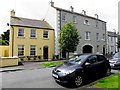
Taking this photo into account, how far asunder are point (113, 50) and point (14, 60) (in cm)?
3698

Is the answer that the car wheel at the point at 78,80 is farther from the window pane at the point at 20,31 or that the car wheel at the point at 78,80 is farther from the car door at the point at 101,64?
the window pane at the point at 20,31

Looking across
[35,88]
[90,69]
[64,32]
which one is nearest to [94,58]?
[90,69]

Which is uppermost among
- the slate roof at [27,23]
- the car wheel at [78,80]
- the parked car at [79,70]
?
the slate roof at [27,23]

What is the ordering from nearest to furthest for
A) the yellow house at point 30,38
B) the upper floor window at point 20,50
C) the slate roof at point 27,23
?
1. the yellow house at point 30,38
2. the upper floor window at point 20,50
3. the slate roof at point 27,23

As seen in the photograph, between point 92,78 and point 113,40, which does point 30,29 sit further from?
point 113,40

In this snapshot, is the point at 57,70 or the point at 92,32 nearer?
the point at 57,70

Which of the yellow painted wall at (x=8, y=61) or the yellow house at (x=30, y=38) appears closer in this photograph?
the yellow painted wall at (x=8, y=61)

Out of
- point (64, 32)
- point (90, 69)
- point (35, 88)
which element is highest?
point (64, 32)

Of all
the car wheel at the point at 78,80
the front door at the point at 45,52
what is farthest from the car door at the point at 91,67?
the front door at the point at 45,52

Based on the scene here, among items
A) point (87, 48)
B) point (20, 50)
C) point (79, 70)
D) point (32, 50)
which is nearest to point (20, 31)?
point (20, 50)

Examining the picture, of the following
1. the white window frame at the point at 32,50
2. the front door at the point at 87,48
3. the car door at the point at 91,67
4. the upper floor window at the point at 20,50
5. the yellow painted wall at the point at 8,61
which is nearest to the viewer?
A: the car door at the point at 91,67

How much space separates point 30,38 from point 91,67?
75.1ft

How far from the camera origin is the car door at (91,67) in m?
11.0

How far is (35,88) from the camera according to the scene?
31.6ft
